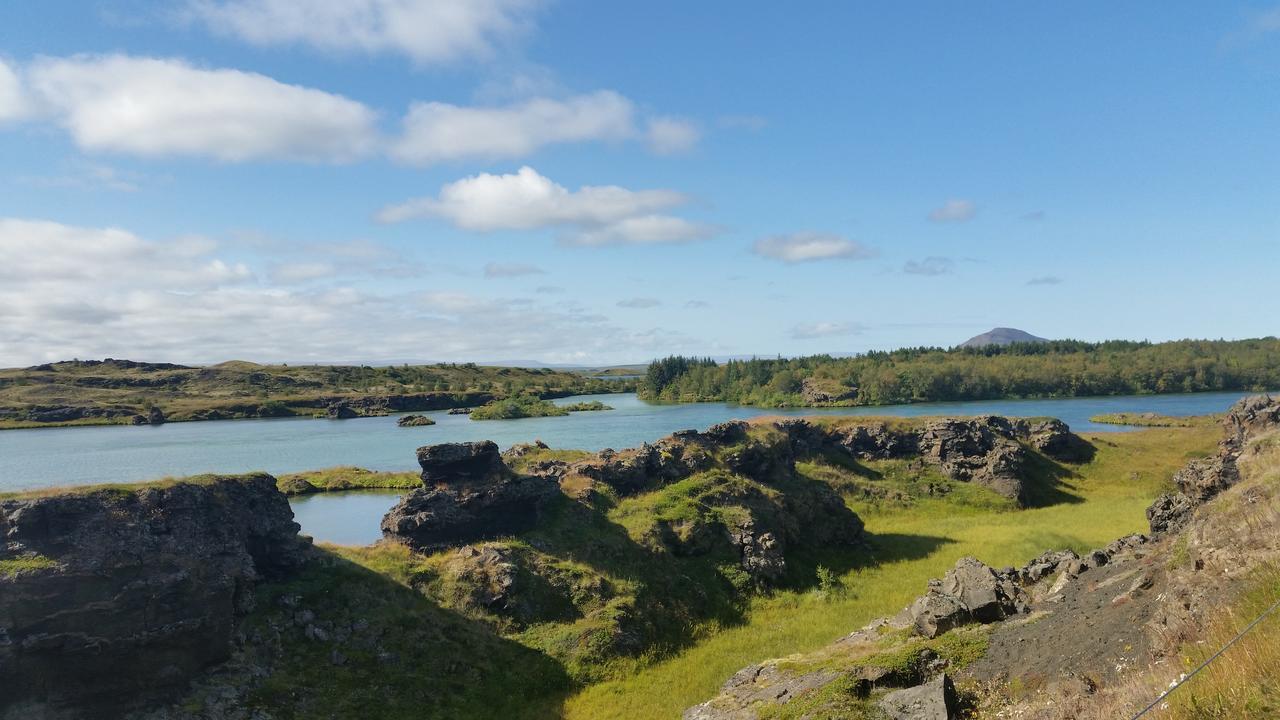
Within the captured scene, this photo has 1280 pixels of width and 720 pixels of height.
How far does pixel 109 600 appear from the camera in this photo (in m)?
25.3

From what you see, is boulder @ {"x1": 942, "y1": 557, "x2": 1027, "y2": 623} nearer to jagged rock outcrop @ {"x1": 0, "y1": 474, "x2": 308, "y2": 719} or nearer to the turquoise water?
jagged rock outcrop @ {"x1": 0, "y1": 474, "x2": 308, "y2": 719}

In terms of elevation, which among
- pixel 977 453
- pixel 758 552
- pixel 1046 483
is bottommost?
pixel 1046 483

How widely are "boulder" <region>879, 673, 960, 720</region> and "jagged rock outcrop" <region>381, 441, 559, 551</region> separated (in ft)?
94.5

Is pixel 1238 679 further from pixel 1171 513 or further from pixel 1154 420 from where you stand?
pixel 1154 420

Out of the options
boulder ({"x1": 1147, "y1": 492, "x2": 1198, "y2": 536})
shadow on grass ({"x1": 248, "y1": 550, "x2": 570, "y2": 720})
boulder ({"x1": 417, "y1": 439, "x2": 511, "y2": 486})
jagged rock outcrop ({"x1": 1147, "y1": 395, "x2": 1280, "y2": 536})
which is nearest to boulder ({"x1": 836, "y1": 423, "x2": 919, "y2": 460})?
jagged rock outcrop ({"x1": 1147, "y1": 395, "x2": 1280, "y2": 536})

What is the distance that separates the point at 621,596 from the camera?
126ft

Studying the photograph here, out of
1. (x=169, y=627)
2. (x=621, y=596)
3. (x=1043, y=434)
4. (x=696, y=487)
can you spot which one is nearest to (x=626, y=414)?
(x=1043, y=434)

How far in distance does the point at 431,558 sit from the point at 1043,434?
3197 inches

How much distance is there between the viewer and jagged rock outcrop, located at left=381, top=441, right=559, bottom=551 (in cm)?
4234

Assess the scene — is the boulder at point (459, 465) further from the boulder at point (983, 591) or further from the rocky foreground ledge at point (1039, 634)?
the boulder at point (983, 591)

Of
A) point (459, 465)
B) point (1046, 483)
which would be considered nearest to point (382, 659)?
point (459, 465)

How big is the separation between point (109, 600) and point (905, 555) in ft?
159

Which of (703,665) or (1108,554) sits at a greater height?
(1108,554)

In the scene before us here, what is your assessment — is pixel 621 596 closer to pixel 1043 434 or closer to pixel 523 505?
pixel 523 505
